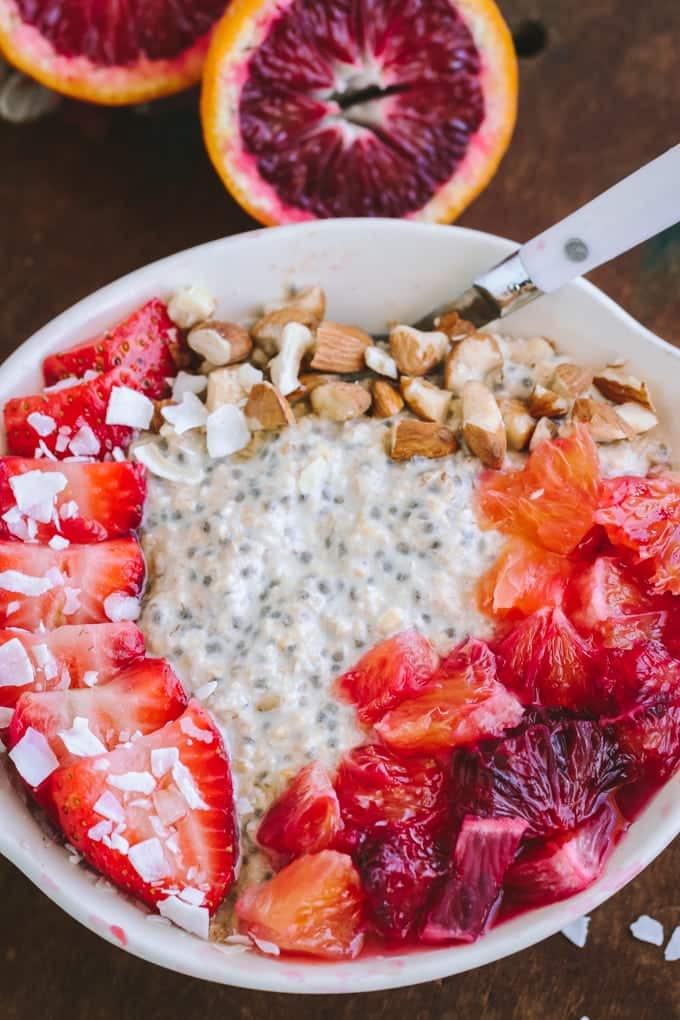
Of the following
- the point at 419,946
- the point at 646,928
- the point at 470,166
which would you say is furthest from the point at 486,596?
the point at 470,166

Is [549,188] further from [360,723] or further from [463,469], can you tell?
[360,723]

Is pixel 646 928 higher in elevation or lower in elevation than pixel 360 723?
lower

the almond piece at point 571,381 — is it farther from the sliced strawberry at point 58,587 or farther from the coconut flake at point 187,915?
the coconut flake at point 187,915

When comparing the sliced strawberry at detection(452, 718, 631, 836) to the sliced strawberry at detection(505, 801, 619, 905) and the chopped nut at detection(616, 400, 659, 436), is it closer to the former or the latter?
the sliced strawberry at detection(505, 801, 619, 905)

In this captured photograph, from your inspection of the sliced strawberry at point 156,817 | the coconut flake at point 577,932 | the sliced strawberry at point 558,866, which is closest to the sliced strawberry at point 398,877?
the sliced strawberry at point 558,866

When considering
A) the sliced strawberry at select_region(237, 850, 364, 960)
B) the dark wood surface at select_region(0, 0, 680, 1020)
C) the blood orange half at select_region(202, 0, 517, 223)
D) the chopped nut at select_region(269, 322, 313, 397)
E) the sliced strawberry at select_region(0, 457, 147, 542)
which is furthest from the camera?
the dark wood surface at select_region(0, 0, 680, 1020)

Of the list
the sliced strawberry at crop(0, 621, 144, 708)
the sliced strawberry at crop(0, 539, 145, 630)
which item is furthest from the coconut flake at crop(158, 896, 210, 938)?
the sliced strawberry at crop(0, 539, 145, 630)
